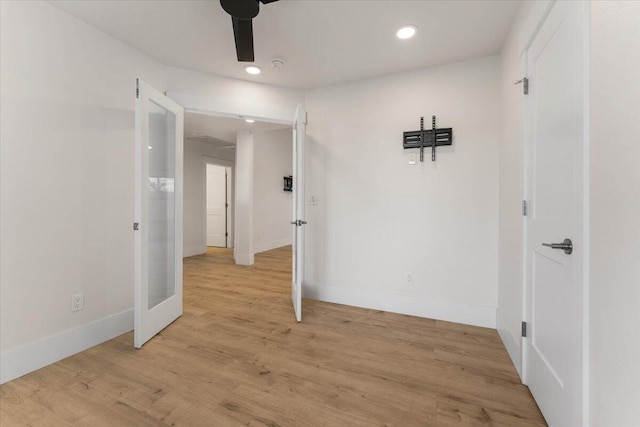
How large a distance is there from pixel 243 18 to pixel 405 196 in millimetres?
2140

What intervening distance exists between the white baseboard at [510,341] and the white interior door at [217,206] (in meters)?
6.52

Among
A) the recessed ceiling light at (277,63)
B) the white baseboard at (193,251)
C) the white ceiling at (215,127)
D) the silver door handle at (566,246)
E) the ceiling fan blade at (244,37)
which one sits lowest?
the white baseboard at (193,251)

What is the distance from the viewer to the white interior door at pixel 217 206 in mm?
7488

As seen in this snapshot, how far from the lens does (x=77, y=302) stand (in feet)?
7.16

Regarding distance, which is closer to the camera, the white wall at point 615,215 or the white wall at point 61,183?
the white wall at point 615,215

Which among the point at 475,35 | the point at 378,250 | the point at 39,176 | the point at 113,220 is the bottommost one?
the point at 378,250

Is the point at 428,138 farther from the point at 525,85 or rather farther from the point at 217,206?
the point at 217,206

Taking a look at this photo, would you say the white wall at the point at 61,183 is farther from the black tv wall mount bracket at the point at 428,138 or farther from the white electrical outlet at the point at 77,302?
the black tv wall mount bracket at the point at 428,138

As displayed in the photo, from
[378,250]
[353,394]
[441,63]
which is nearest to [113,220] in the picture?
[353,394]

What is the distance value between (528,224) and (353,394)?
1517 millimetres

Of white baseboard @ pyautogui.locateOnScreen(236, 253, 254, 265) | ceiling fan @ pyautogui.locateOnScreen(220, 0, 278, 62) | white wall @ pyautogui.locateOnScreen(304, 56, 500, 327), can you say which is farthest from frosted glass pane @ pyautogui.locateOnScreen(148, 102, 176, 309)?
white baseboard @ pyautogui.locateOnScreen(236, 253, 254, 265)

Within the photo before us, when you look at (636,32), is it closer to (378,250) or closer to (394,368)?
(394,368)

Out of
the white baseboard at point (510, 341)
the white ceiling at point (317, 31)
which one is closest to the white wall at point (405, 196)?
the white baseboard at point (510, 341)

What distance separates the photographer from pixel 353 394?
1674 mm
